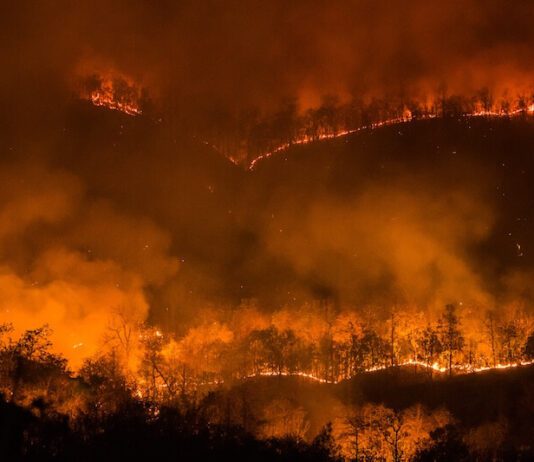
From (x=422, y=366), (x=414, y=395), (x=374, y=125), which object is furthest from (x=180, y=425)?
(x=374, y=125)

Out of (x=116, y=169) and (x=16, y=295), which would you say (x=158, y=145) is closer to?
(x=116, y=169)

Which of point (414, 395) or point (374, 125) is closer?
point (414, 395)

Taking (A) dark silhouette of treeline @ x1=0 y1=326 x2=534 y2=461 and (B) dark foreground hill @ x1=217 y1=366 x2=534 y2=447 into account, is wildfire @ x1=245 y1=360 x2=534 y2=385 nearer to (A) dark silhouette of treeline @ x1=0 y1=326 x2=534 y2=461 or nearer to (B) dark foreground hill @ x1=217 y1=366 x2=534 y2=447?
(B) dark foreground hill @ x1=217 y1=366 x2=534 y2=447

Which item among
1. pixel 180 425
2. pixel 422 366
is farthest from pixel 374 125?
pixel 180 425

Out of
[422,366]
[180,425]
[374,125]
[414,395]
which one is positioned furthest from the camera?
[374,125]

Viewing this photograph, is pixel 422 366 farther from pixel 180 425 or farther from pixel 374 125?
pixel 374 125

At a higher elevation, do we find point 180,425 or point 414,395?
point 414,395

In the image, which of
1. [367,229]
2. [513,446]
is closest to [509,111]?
[367,229]

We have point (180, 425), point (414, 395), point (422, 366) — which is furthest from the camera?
point (422, 366)

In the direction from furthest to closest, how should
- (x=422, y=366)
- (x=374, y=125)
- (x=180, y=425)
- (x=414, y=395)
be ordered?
(x=374, y=125)
(x=422, y=366)
(x=414, y=395)
(x=180, y=425)

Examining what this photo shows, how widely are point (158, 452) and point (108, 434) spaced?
2.32m

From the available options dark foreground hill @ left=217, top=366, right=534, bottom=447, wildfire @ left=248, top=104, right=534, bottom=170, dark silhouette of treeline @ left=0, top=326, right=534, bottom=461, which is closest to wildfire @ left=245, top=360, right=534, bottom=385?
dark foreground hill @ left=217, top=366, right=534, bottom=447

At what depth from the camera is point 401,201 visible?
280ft

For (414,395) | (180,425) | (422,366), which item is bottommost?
(180,425)
